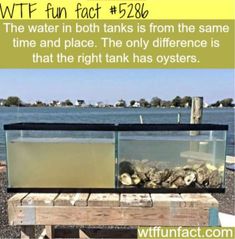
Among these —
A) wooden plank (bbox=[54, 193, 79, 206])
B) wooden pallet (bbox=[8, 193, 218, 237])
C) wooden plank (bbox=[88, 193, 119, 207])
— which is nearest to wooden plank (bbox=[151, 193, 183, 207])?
wooden pallet (bbox=[8, 193, 218, 237])

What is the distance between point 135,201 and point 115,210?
0.08m

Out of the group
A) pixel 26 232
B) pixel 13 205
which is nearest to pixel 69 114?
pixel 26 232

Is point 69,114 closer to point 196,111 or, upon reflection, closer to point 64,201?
point 196,111

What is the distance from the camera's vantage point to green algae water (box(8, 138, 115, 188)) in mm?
1245

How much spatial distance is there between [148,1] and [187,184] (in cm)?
69

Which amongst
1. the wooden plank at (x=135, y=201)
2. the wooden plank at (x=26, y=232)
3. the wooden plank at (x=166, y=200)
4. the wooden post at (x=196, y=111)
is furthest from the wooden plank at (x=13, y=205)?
the wooden post at (x=196, y=111)

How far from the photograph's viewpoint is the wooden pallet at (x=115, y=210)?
123cm

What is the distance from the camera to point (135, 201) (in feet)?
4.07

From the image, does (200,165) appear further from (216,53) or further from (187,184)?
(216,53)

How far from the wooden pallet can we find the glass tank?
66 mm

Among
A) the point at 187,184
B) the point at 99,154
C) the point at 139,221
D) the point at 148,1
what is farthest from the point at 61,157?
the point at 148,1

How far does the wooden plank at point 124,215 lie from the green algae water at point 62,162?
9cm

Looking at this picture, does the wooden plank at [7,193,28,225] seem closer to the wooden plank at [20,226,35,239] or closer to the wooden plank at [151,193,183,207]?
the wooden plank at [20,226,35,239]

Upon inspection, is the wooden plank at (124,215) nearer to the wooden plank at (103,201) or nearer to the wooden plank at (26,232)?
the wooden plank at (103,201)
